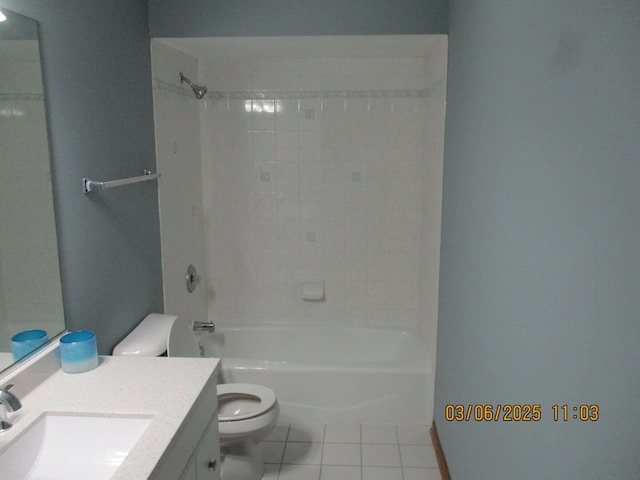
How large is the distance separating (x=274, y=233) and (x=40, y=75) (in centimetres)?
195

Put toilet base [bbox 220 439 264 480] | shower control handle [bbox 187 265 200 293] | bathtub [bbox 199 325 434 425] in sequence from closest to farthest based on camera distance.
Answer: toilet base [bbox 220 439 264 480]
bathtub [bbox 199 325 434 425]
shower control handle [bbox 187 265 200 293]

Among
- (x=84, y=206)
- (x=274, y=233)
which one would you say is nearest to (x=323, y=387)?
(x=274, y=233)

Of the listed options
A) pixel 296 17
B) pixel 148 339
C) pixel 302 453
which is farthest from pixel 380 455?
pixel 296 17

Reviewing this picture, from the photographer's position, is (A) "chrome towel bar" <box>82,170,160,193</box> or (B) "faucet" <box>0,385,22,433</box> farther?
(A) "chrome towel bar" <box>82,170,160,193</box>

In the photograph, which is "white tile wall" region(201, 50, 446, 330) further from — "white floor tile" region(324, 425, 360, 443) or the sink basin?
the sink basin

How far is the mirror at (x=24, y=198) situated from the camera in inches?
60.4

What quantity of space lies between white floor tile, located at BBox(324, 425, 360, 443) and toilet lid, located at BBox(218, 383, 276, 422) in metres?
0.50

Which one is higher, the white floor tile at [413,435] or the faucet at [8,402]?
the faucet at [8,402]

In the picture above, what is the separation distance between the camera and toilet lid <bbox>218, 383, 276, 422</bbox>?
248 cm

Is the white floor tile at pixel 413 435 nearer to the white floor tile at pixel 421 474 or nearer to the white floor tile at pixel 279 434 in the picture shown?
the white floor tile at pixel 421 474

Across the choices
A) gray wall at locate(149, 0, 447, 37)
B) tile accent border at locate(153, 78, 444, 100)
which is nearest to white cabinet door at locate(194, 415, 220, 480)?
gray wall at locate(149, 0, 447, 37)

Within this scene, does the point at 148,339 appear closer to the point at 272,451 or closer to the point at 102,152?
the point at 102,152

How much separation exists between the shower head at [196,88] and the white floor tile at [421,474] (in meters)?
2.38

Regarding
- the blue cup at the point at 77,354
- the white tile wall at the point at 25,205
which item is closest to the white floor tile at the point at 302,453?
the blue cup at the point at 77,354
